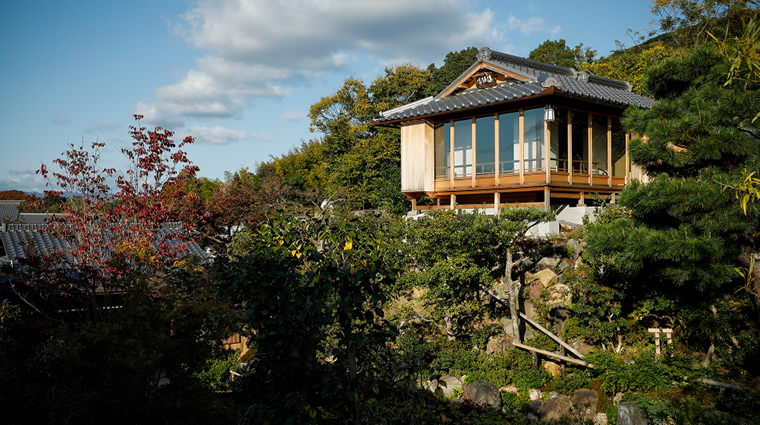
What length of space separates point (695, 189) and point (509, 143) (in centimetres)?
804

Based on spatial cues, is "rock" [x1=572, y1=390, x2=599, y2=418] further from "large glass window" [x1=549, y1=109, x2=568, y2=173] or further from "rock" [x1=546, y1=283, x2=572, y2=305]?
"large glass window" [x1=549, y1=109, x2=568, y2=173]

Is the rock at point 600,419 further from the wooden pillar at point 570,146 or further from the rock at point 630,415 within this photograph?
the wooden pillar at point 570,146

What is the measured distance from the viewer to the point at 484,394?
805 cm

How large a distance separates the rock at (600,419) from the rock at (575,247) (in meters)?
4.44

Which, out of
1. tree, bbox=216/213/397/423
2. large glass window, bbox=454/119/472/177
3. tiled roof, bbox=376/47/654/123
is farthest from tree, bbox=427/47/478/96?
tree, bbox=216/213/397/423

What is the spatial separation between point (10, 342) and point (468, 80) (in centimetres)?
1398

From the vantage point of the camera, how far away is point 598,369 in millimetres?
7688

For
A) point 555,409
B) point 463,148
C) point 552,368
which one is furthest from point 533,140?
point 555,409

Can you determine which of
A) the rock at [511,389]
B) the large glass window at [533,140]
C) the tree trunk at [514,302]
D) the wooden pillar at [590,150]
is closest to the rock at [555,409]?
the rock at [511,389]

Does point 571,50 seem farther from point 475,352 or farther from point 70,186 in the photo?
point 70,186

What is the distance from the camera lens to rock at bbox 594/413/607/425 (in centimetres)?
711

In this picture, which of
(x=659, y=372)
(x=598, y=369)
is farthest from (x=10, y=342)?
(x=659, y=372)

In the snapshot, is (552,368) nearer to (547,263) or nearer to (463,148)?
(547,263)

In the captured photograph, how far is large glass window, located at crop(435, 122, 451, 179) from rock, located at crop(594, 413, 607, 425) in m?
8.97
